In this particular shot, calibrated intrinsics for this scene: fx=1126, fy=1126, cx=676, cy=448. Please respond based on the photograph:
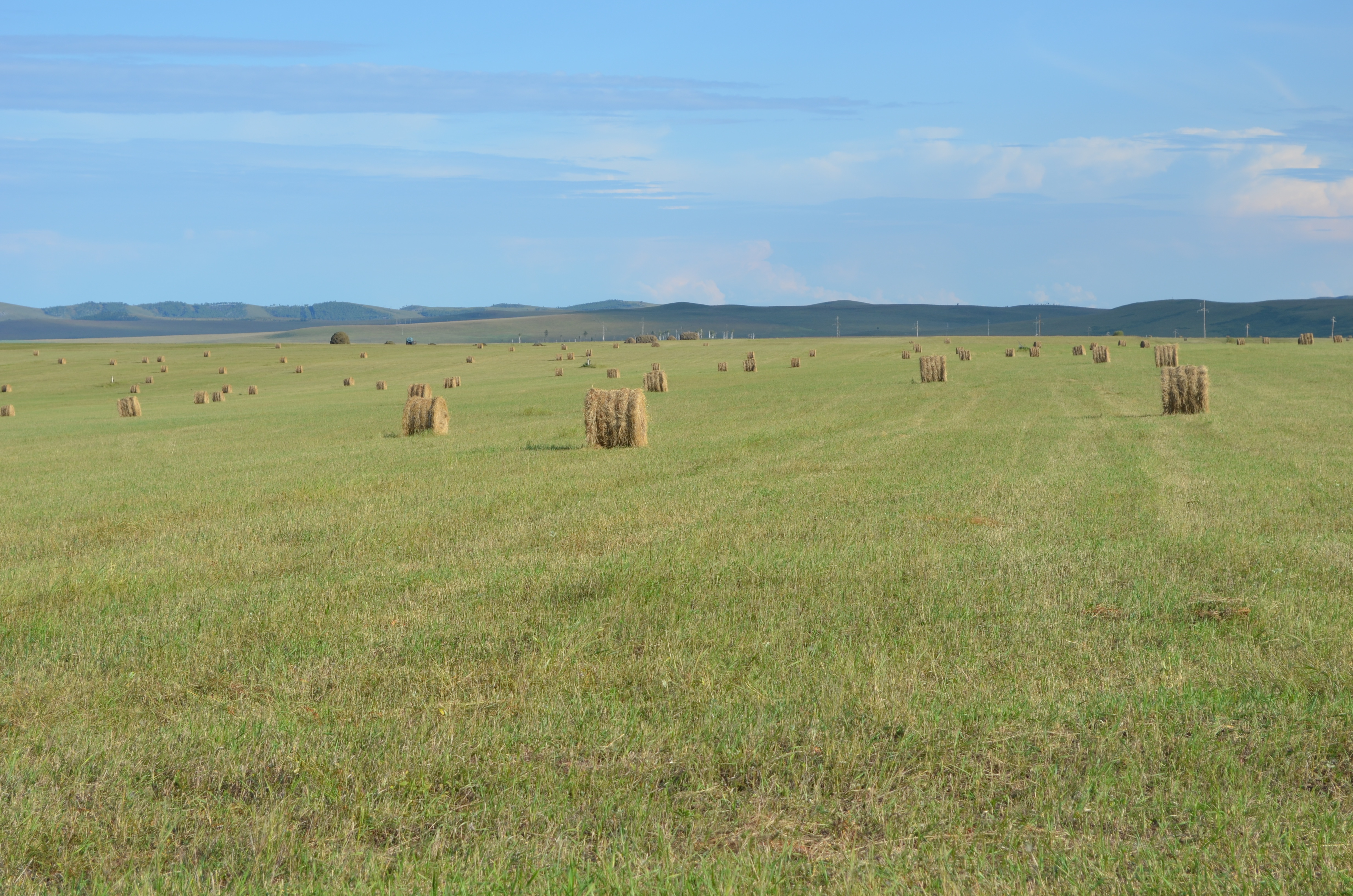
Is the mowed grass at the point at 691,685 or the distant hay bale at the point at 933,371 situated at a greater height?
the distant hay bale at the point at 933,371

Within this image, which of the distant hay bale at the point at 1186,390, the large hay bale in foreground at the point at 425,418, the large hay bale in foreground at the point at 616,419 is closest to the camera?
the large hay bale in foreground at the point at 616,419

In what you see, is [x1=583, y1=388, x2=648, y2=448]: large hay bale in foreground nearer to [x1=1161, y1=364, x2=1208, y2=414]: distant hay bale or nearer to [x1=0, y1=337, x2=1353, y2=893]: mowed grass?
[x1=0, y1=337, x2=1353, y2=893]: mowed grass

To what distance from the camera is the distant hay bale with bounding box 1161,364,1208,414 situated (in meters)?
29.2

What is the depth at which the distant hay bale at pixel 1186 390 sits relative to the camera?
Result: 29188 mm

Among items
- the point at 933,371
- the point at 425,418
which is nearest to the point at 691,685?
the point at 425,418

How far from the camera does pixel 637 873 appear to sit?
4938mm

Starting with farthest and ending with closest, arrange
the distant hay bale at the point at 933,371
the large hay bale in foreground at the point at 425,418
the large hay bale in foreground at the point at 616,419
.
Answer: the distant hay bale at the point at 933,371 < the large hay bale in foreground at the point at 425,418 < the large hay bale in foreground at the point at 616,419

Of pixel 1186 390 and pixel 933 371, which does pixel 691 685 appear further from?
pixel 933 371

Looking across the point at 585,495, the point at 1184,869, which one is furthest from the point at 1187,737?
the point at 585,495

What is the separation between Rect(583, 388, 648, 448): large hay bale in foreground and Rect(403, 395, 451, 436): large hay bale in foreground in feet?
23.6

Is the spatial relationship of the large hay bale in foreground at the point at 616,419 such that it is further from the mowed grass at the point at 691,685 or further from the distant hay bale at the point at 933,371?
the distant hay bale at the point at 933,371

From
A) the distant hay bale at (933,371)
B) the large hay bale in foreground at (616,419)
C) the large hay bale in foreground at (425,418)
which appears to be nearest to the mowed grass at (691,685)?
the large hay bale in foreground at (616,419)

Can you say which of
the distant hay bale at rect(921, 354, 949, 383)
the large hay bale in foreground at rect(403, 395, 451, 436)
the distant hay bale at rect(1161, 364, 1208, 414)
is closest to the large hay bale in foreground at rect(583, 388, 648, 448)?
the large hay bale in foreground at rect(403, 395, 451, 436)

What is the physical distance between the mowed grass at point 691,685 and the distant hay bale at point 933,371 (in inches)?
1278
